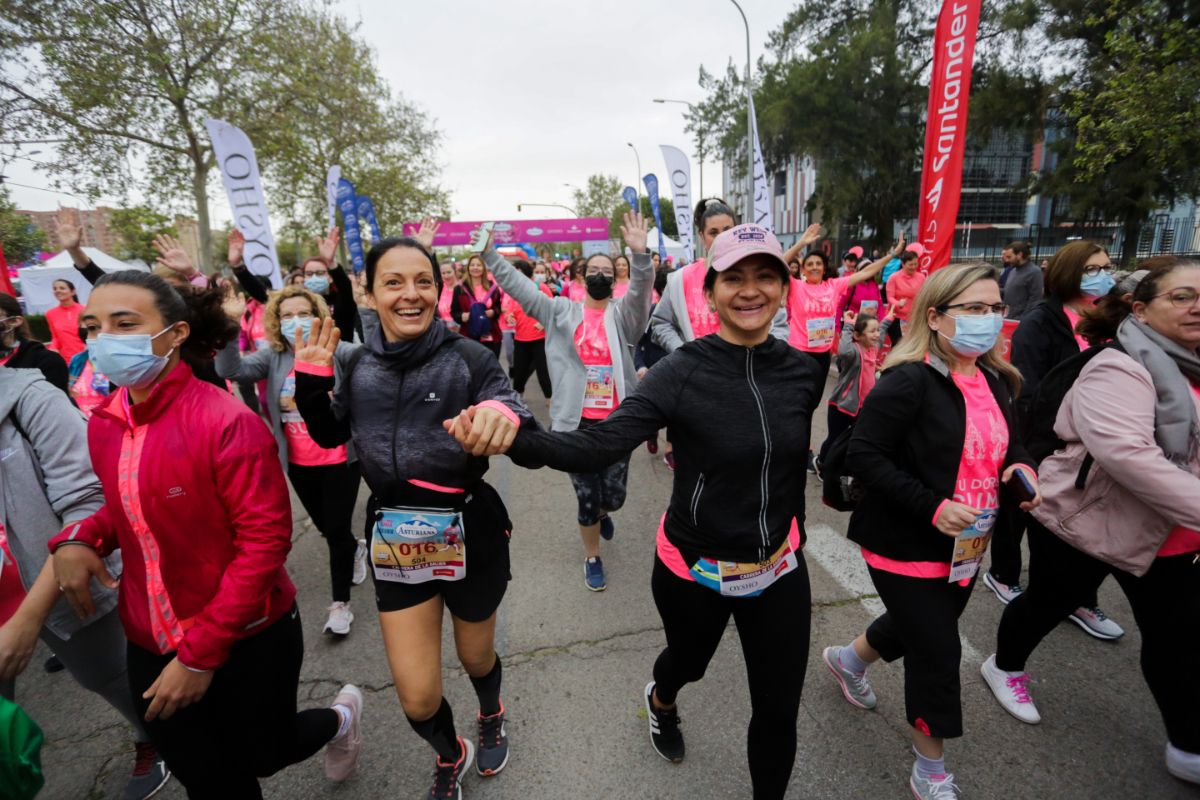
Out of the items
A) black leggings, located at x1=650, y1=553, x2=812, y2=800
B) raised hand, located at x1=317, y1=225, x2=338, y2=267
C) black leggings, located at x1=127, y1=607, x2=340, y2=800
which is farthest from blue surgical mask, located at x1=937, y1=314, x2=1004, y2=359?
raised hand, located at x1=317, y1=225, x2=338, y2=267

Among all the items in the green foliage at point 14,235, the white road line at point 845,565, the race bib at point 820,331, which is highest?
the green foliage at point 14,235

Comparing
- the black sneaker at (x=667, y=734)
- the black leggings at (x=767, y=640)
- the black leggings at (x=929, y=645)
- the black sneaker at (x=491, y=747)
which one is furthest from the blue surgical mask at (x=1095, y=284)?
the black sneaker at (x=491, y=747)

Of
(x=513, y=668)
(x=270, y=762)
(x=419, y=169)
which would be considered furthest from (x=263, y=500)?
(x=419, y=169)

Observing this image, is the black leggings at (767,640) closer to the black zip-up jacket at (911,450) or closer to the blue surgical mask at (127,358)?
the black zip-up jacket at (911,450)

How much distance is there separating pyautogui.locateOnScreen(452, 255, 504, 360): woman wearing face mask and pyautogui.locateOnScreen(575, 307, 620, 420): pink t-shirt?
4.05 meters

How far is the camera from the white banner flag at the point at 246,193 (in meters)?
6.26

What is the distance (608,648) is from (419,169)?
27.9 m

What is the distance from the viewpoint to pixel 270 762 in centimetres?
198

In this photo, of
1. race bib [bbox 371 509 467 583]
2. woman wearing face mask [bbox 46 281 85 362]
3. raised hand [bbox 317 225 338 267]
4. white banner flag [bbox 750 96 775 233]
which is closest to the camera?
race bib [bbox 371 509 467 583]

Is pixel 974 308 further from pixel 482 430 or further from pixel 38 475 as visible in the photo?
pixel 38 475

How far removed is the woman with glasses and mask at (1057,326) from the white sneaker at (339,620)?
152 inches

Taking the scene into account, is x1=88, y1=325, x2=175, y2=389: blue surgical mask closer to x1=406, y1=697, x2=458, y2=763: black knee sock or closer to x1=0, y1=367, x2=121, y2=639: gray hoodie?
x1=0, y1=367, x2=121, y2=639: gray hoodie

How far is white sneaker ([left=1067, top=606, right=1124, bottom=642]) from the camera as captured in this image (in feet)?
10.3

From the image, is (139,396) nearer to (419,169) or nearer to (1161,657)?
(1161,657)
